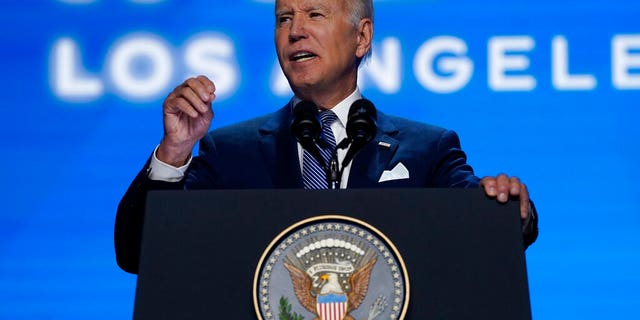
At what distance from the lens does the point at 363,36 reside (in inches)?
86.4

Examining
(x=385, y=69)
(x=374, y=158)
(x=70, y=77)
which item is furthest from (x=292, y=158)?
(x=70, y=77)

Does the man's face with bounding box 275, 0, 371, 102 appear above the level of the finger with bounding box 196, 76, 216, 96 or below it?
above

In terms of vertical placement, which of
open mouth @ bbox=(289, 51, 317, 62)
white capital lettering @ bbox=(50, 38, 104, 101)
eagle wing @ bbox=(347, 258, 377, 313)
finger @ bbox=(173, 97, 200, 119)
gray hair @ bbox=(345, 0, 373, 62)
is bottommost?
eagle wing @ bbox=(347, 258, 377, 313)

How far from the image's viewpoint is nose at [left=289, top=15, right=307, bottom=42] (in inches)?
77.9

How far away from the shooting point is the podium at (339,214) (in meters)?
1.38

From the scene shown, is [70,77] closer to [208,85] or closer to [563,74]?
[563,74]

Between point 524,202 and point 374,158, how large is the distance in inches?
16.5

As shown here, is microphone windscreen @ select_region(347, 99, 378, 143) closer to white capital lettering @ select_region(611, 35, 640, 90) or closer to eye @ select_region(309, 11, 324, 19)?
eye @ select_region(309, 11, 324, 19)

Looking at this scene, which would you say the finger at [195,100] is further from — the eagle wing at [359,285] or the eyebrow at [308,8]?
the eyebrow at [308,8]

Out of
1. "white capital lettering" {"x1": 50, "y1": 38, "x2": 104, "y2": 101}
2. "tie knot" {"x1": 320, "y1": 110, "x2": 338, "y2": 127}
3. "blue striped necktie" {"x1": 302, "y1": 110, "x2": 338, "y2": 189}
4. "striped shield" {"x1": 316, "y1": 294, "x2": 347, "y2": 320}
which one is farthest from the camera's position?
"white capital lettering" {"x1": 50, "y1": 38, "x2": 104, "y2": 101}

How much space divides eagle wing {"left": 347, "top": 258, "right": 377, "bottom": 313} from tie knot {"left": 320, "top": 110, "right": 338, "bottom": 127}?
26.4 inches

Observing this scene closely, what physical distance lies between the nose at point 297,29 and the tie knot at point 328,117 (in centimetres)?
17

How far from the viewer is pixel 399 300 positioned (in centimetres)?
137

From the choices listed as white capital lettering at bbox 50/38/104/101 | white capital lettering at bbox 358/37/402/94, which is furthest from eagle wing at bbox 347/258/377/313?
white capital lettering at bbox 50/38/104/101
